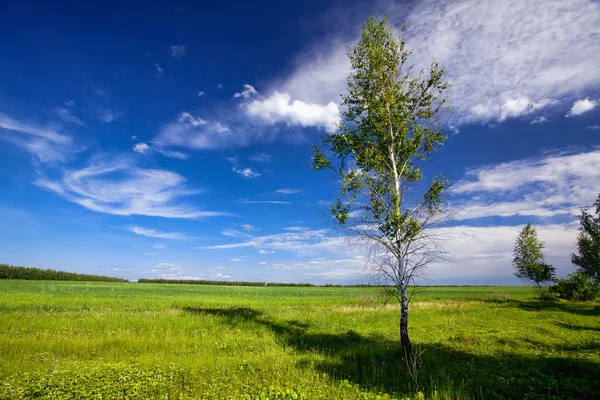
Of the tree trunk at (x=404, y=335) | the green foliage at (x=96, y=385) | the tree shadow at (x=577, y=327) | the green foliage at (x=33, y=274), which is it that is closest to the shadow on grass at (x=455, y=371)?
the tree trunk at (x=404, y=335)

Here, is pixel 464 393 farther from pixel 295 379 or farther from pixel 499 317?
pixel 499 317

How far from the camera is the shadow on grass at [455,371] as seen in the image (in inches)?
366

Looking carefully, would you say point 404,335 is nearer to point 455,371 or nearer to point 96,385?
point 455,371

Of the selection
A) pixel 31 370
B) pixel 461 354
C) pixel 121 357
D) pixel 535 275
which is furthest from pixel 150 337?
pixel 535 275

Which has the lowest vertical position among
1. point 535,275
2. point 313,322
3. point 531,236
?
point 313,322

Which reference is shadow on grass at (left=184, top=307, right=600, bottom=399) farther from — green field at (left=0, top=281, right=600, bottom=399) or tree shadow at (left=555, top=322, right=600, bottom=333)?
tree shadow at (left=555, top=322, right=600, bottom=333)

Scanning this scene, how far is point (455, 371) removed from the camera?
11312mm

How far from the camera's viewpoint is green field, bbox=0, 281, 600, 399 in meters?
8.67

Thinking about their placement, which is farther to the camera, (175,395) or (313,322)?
(313,322)

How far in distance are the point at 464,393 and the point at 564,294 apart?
51471 millimetres

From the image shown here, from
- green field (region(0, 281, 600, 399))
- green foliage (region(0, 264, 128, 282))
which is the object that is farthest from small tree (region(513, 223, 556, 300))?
green foliage (region(0, 264, 128, 282))

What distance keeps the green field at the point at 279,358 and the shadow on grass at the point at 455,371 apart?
0.05 metres

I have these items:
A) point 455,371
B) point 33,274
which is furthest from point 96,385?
point 33,274

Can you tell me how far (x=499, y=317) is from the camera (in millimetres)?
26875
